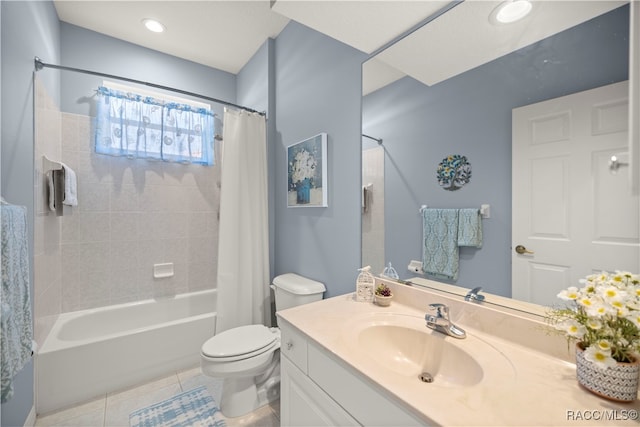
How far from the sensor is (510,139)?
0.96m

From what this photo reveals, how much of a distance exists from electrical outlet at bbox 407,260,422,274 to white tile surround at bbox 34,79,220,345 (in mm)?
2190

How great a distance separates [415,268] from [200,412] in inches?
63.7

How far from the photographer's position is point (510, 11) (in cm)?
94

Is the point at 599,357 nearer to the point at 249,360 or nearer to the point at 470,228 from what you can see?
the point at 470,228

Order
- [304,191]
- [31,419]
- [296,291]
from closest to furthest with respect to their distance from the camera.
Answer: [31,419] < [296,291] < [304,191]

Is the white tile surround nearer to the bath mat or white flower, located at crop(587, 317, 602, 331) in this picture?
the bath mat

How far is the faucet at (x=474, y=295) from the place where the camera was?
40.4 inches

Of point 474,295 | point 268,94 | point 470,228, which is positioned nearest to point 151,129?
point 268,94

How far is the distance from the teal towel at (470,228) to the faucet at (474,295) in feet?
0.57

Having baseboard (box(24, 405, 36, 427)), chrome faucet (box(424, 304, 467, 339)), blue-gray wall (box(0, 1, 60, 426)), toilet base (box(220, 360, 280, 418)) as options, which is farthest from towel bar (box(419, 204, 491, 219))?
baseboard (box(24, 405, 36, 427))

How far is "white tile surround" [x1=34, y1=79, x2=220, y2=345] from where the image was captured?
1911mm

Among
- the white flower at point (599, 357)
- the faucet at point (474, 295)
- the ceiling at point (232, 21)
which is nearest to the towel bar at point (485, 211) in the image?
the faucet at point (474, 295)

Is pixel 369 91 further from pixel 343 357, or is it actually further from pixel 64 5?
pixel 64 5

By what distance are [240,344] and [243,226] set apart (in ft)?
2.95
